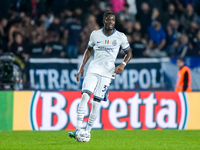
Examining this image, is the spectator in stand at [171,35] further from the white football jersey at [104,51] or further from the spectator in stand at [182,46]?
the white football jersey at [104,51]

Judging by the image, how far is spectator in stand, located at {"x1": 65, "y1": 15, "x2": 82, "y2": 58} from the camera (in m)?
15.2

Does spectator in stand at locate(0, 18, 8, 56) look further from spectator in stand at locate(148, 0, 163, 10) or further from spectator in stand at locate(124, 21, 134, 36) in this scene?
spectator in stand at locate(148, 0, 163, 10)

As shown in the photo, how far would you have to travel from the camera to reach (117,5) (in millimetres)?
17766

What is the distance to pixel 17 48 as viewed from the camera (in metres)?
14.4

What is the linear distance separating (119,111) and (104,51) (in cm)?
345

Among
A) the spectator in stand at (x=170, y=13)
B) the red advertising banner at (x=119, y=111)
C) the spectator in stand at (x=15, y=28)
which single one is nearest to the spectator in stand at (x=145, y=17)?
the spectator in stand at (x=170, y=13)

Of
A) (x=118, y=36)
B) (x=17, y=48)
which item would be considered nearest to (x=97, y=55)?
(x=118, y=36)

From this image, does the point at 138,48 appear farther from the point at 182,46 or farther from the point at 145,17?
the point at 145,17

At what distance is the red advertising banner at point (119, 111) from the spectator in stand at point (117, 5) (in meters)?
6.96

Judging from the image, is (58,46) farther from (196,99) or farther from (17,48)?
(196,99)

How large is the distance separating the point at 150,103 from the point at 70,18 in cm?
606

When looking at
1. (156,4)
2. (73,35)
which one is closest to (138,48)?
(73,35)

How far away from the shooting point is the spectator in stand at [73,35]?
49.8ft

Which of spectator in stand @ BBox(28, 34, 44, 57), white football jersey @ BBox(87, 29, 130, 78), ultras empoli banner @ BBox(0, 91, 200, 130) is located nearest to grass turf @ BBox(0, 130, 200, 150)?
white football jersey @ BBox(87, 29, 130, 78)
